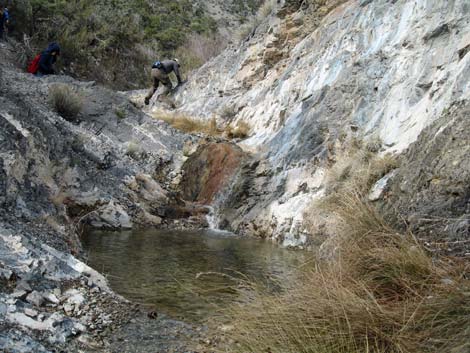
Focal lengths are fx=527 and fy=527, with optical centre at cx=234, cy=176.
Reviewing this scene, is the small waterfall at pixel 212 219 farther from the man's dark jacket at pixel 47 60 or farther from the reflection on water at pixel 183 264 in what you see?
the man's dark jacket at pixel 47 60

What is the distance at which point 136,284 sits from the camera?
4879 millimetres

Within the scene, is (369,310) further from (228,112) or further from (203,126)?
(203,126)

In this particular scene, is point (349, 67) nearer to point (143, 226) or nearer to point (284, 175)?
point (284, 175)

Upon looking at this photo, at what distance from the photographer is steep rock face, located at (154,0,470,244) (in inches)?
292

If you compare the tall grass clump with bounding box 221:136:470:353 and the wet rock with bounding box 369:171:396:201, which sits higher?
the tall grass clump with bounding box 221:136:470:353

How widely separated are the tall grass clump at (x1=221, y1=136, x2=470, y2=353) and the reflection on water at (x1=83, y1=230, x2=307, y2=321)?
0.48 m

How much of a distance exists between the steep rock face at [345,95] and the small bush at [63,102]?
158 inches

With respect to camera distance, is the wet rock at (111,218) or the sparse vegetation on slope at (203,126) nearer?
the wet rock at (111,218)

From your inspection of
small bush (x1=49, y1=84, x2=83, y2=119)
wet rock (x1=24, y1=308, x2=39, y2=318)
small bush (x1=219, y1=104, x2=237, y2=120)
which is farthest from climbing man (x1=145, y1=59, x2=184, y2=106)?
wet rock (x1=24, y1=308, x2=39, y2=318)

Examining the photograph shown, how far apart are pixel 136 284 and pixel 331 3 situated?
1199cm

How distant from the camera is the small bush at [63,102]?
40.0 ft

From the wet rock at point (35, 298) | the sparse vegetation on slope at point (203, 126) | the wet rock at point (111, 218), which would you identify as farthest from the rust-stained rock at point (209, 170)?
the wet rock at point (35, 298)

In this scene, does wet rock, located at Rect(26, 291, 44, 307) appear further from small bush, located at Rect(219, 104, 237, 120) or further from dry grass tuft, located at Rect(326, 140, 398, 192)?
small bush, located at Rect(219, 104, 237, 120)

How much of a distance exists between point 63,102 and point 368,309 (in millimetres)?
10849
